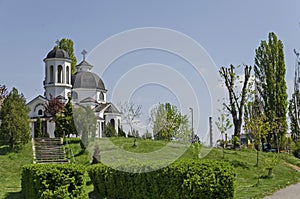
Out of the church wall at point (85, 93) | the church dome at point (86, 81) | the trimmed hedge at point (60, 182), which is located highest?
the church dome at point (86, 81)

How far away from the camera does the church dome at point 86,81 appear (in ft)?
157

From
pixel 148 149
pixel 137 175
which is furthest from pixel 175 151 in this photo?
pixel 137 175

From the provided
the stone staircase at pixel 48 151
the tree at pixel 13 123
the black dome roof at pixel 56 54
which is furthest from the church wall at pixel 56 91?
the tree at pixel 13 123

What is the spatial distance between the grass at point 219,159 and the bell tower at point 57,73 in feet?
51.0

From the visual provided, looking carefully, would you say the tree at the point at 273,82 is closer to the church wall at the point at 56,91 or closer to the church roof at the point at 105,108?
the church roof at the point at 105,108

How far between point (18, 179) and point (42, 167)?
1148 cm

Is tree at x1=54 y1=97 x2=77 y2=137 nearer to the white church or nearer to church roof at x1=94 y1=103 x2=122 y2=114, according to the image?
the white church

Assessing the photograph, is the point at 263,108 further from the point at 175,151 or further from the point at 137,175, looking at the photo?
the point at 137,175

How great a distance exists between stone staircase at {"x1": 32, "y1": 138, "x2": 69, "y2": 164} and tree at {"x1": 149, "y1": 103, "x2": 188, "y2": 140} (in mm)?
7822

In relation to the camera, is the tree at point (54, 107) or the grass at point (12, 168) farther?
the tree at point (54, 107)

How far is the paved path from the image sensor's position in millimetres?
12102

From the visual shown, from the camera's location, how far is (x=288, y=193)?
1278cm

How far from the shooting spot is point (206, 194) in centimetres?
912

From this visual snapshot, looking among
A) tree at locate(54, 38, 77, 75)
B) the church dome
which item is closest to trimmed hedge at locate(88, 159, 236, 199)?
the church dome
